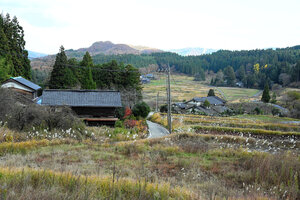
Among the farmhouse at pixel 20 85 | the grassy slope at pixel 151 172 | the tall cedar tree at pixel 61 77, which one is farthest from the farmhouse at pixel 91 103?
the tall cedar tree at pixel 61 77

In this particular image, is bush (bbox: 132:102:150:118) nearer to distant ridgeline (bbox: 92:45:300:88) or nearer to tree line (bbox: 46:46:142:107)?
tree line (bbox: 46:46:142:107)

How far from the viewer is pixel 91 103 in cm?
2681

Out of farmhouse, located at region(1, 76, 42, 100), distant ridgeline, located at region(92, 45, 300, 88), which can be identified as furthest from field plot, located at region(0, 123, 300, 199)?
distant ridgeline, located at region(92, 45, 300, 88)

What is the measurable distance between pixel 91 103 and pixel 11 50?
71.8 feet

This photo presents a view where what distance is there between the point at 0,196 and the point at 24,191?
414mm

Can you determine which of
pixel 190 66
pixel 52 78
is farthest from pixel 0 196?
pixel 190 66

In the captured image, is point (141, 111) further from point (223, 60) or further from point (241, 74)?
point (223, 60)

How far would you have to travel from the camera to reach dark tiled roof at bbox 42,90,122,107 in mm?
26703

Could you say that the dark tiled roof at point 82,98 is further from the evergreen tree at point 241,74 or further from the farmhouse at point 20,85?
the evergreen tree at point 241,74

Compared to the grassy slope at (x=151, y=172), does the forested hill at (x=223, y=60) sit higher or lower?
higher

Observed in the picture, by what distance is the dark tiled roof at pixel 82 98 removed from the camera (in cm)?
2670

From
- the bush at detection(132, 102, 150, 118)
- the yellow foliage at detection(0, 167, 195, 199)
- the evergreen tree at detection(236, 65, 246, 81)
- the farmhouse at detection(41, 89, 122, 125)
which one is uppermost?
the evergreen tree at detection(236, 65, 246, 81)

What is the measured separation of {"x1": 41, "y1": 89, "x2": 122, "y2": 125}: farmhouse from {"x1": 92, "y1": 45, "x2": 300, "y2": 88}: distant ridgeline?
4895cm

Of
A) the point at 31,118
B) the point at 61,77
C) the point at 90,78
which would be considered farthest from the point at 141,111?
the point at 31,118
